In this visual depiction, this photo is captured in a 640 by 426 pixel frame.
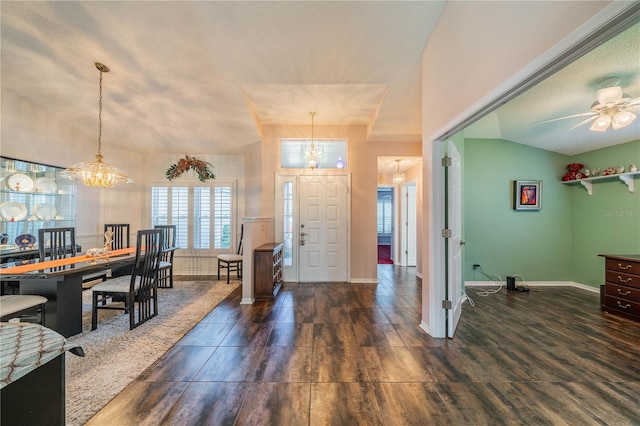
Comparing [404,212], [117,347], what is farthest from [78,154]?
[404,212]

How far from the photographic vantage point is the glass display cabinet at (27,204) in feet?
11.3

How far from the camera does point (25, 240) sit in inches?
138

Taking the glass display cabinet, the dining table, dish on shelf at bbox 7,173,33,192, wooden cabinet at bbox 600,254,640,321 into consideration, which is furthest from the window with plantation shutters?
wooden cabinet at bbox 600,254,640,321

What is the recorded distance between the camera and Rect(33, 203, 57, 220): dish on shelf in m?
3.83

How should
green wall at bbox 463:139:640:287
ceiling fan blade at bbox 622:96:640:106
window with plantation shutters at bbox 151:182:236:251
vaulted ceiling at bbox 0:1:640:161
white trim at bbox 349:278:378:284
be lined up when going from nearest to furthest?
ceiling fan blade at bbox 622:96:640:106, vaulted ceiling at bbox 0:1:640:161, green wall at bbox 463:139:640:287, white trim at bbox 349:278:378:284, window with plantation shutters at bbox 151:182:236:251

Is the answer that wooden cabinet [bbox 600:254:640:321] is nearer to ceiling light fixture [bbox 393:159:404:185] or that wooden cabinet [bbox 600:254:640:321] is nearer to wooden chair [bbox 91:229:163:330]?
ceiling light fixture [bbox 393:159:404:185]

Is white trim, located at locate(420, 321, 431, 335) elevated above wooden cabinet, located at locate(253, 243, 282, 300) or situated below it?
below

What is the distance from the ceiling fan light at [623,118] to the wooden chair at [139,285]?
532 centimetres

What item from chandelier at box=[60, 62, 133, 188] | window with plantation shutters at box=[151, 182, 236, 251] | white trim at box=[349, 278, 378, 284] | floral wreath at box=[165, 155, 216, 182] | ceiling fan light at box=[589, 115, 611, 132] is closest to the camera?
ceiling fan light at box=[589, 115, 611, 132]

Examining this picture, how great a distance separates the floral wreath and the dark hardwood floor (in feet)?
A: 10.9

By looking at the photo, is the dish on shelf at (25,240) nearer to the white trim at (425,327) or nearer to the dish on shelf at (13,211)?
the dish on shelf at (13,211)

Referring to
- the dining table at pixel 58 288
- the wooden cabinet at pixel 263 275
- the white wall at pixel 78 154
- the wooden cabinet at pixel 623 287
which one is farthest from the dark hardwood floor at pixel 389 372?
the white wall at pixel 78 154

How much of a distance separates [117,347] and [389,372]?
2.65 m

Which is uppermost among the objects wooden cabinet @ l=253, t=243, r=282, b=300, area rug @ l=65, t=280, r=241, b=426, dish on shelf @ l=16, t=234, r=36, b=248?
dish on shelf @ l=16, t=234, r=36, b=248
